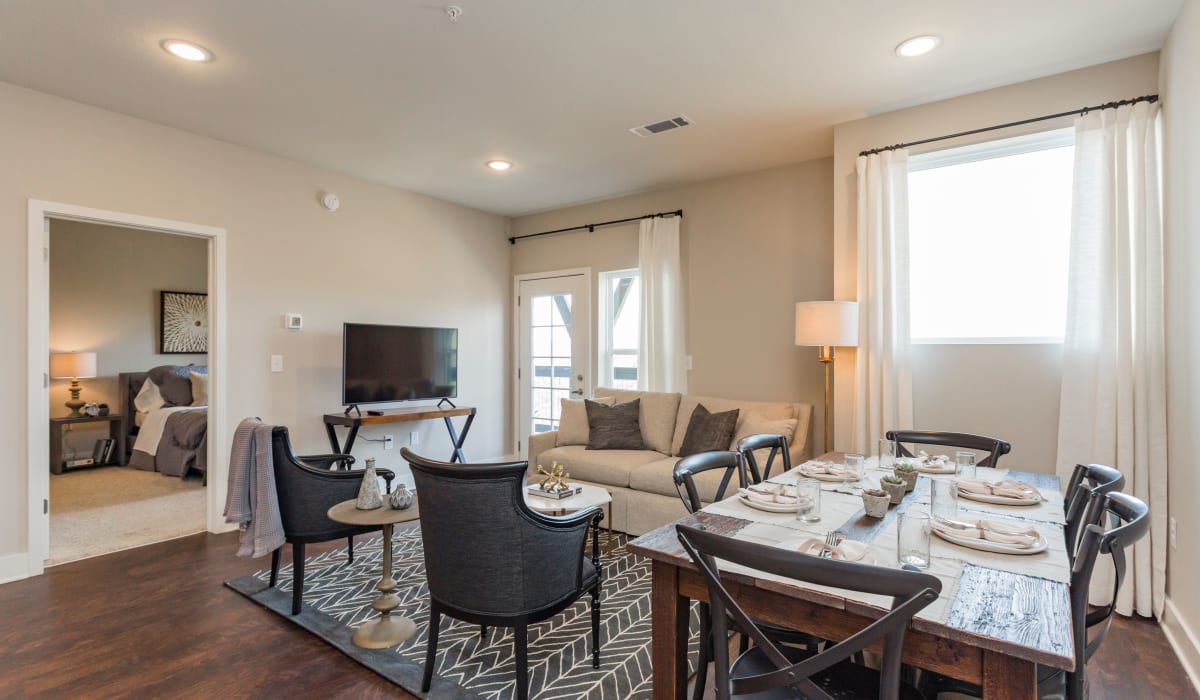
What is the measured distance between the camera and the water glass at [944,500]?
170 cm

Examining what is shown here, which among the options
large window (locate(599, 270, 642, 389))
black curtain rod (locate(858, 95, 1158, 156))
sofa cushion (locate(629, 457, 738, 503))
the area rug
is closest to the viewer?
the area rug

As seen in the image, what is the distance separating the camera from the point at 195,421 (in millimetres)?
5523

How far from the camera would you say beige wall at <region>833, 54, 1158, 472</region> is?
3.04m

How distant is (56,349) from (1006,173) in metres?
8.74

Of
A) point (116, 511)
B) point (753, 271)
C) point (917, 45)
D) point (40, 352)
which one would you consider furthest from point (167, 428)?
point (917, 45)

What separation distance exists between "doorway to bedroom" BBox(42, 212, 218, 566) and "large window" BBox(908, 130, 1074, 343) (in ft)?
19.1

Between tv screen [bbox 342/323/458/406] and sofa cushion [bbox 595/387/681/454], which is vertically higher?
tv screen [bbox 342/323/458/406]

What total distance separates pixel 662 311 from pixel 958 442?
266 cm

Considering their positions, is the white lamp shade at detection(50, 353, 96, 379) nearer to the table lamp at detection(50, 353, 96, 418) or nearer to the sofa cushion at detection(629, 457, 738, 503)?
the table lamp at detection(50, 353, 96, 418)

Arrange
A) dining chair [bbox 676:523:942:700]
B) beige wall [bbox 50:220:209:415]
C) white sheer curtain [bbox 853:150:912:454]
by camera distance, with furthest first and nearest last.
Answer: beige wall [bbox 50:220:209:415] < white sheer curtain [bbox 853:150:912:454] < dining chair [bbox 676:523:942:700]

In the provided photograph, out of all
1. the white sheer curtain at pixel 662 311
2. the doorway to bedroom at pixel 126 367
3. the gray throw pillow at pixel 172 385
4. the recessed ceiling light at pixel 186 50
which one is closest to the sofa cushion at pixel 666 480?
the white sheer curtain at pixel 662 311

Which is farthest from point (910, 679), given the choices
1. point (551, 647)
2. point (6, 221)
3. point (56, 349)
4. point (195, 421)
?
point (56, 349)

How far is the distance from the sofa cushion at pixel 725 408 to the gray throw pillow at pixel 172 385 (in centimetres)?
568

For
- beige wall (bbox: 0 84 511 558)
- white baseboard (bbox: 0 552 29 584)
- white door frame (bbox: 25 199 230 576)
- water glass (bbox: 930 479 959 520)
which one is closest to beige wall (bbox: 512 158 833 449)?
beige wall (bbox: 0 84 511 558)
